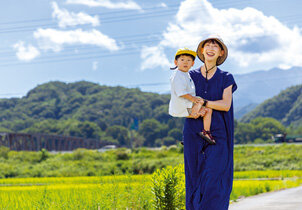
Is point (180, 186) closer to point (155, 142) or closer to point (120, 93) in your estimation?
point (155, 142)

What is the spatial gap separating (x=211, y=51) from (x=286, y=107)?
137619 millimetres

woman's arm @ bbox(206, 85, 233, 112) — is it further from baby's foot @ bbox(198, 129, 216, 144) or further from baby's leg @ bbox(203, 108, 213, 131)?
baby's foot @ bbox(198, 129, 216, 144)

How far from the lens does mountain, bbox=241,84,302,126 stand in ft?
430

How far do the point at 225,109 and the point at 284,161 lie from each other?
30.9 meters

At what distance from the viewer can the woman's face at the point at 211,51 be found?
466 cm

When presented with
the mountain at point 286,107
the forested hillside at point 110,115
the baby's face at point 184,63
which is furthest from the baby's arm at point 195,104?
the mountain at point 286,107

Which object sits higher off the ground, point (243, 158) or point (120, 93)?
point (120, 93)

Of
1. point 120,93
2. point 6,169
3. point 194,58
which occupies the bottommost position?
point 6,169

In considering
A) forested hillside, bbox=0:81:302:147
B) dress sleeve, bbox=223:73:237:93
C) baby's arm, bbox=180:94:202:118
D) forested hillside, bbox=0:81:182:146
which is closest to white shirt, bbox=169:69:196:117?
baby's arm, bbox=180:94:202:118

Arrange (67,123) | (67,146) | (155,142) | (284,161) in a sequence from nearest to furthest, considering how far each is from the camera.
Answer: (284,161)
(67,146)
(155,142)
(67,123)

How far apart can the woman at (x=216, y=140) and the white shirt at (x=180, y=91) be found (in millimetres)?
158

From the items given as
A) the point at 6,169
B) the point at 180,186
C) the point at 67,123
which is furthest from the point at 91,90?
the point at 180,186

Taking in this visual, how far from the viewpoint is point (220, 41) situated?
4.65m

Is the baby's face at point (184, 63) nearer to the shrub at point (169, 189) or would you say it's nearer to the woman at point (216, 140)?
the woman at point (216, 140)
